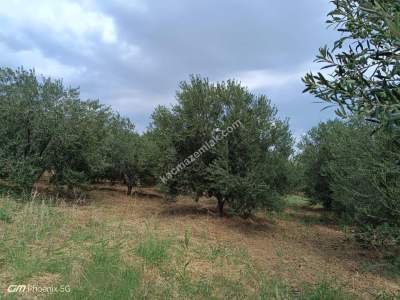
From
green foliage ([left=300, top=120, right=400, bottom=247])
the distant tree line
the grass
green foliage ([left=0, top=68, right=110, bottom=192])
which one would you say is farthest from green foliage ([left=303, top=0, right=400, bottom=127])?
green foliage ([left=0, top=68, right=110, bottom=192])

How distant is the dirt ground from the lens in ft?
20.6

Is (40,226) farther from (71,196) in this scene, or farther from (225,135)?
(71,196)

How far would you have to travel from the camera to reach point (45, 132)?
11078mm

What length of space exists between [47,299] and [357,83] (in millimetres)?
4121

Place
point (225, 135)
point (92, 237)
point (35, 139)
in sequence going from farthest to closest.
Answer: point (35, 139) < point (225, 135) < point (92, 237)

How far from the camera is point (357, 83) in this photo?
2.06 meters

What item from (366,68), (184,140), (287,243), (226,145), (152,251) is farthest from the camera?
(184,140)

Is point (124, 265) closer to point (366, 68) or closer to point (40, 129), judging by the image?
point (366, 68)

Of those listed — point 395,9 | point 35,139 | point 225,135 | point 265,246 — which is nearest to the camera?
point 395,9

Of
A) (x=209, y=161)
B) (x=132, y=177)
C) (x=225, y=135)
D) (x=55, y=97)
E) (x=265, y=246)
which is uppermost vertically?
(x=55, y=97)

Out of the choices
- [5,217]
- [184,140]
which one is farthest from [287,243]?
[5,217]

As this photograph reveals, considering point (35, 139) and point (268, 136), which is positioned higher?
point (268, 136)

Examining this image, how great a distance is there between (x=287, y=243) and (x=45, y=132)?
31.1ft

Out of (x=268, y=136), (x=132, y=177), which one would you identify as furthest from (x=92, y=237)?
(x=132, y=177)
